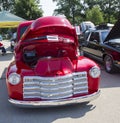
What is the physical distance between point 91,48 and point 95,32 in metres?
0.68

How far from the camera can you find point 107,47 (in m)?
10.3

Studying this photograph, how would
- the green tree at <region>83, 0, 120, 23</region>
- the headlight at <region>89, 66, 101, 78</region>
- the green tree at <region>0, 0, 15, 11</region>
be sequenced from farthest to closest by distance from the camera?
the green tree at <region>83, 0, 120, 23</region> → the green tree at <region>0, 0, 15, 11</region> → the headlight at <region>89, 66, 101, 78</region>

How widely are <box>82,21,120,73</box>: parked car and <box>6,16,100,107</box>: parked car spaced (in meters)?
3.01

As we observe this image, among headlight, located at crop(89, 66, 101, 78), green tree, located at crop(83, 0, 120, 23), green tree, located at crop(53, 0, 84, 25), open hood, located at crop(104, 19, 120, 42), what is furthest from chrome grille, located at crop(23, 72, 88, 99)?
green tree, located at crop(53, 0, 84, 25)

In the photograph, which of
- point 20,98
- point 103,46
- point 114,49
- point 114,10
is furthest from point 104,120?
point 114,10

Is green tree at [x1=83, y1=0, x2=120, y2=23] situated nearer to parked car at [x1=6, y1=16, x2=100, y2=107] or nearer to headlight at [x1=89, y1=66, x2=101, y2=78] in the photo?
parked car at [x1=6, y1=16, x2=100, y2=107]

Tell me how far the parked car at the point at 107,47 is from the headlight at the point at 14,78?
14.2ft

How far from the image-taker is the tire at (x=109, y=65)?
9.96m

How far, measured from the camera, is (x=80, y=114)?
593 centimetres

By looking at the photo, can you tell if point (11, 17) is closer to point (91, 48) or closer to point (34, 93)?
point (91, 48)

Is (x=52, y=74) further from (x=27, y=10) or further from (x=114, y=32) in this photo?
(x=27, y=10)

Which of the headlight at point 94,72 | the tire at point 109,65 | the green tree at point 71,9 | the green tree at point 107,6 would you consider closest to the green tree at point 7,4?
the green tree at point 71,9

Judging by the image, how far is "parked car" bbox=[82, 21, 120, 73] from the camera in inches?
384

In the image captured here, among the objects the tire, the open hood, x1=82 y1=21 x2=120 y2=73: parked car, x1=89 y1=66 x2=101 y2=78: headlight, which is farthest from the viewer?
the open hood
